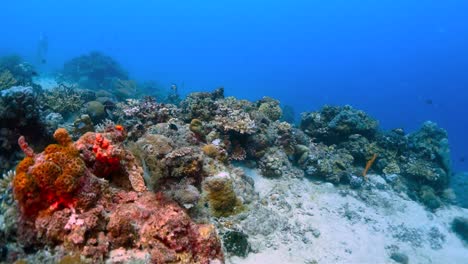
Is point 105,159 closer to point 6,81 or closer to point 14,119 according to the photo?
point 14,119

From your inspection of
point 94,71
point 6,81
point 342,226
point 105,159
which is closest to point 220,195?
point 105,159

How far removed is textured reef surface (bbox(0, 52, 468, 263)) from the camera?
4.32 m

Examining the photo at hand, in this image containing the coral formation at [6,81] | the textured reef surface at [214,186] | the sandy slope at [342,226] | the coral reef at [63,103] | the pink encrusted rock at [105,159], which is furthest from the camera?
the coral formation at [6,81]

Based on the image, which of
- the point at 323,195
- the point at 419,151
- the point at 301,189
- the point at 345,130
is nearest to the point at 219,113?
the point at 301,189

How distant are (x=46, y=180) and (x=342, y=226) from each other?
851 cm

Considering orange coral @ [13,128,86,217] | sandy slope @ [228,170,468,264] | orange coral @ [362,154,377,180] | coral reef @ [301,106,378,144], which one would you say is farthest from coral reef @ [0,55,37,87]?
orange coral @ [362,154,377,180]

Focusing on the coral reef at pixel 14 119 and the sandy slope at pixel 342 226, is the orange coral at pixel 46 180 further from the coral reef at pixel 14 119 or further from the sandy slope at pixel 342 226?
the sandy slope at pixel 342 226

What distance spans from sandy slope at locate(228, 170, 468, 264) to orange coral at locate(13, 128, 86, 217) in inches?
144

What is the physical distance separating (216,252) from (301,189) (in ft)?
21.7

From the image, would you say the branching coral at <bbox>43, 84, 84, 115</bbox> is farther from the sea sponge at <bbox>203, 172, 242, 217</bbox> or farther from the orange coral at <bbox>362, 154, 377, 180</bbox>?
the orange coral at <bbox>362, 154, 377, 180</bbox>

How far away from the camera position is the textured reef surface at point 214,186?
4320 millimetres

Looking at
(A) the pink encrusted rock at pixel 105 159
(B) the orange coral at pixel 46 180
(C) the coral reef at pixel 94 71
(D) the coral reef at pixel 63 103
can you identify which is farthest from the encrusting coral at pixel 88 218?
(C) the coral reef at pixel 94 71

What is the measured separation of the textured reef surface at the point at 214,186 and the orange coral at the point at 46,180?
0.01 m

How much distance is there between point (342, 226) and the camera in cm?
1003
